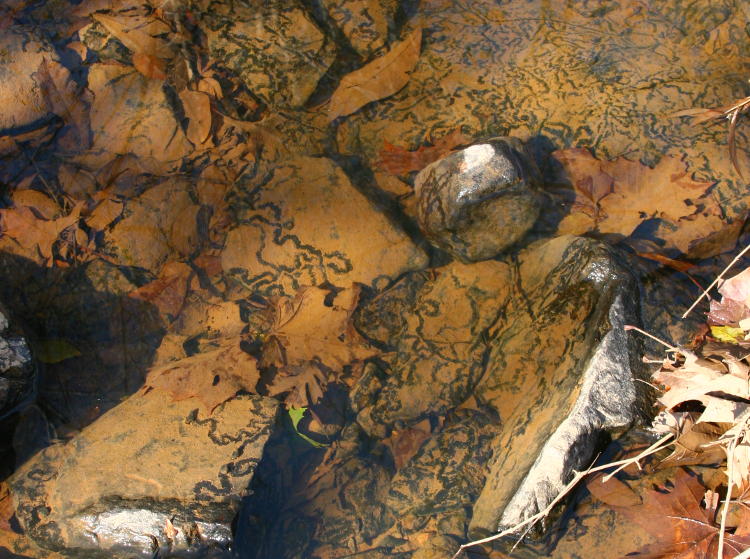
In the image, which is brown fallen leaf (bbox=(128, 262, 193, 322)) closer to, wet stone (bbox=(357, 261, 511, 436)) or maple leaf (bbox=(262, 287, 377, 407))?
maple leaf (bbox=(262, 287, 377, 407))

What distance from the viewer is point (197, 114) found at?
3467 mm

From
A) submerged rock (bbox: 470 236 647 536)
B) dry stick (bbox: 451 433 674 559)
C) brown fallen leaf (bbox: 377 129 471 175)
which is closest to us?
dry stick (bbox: 451 433 674 559)

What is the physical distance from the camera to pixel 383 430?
111 inches

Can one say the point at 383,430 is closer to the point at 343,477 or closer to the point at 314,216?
the point at 343,477

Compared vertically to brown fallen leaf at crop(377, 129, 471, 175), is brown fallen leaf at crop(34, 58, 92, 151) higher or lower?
higher

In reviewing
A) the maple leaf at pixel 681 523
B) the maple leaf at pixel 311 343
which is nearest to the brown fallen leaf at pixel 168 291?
the maple leaf at pixel 311 343

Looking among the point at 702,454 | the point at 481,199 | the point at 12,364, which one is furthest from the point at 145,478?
the point at 702,454

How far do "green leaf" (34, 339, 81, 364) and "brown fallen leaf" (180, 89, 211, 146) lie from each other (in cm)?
138

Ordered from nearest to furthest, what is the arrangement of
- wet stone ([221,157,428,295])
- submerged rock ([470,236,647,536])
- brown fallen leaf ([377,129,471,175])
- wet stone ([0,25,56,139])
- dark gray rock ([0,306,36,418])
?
submerged rock ([470,236,647,536])
dark gray rock ([0,306,36,418])
wet stone ([221,157,428,295])
brown fallen leaf ([377,129,471,175])
wet stone ([0,25,56,139])

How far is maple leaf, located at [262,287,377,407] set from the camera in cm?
281

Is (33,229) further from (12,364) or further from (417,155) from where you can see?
(417,155)

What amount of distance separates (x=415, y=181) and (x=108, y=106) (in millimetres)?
1979

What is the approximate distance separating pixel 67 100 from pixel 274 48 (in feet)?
4.36

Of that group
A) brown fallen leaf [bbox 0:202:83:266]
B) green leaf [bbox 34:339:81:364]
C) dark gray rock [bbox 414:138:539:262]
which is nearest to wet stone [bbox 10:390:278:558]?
green leaf [bbox 34:339:81:364]
